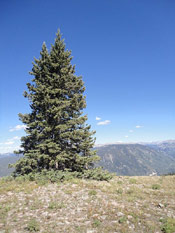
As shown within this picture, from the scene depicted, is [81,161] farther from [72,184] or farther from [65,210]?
[65,210]

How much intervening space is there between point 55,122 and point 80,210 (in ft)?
30.0

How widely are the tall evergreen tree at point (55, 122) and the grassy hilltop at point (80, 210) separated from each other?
333 centimetres

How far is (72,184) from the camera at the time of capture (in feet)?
37.0

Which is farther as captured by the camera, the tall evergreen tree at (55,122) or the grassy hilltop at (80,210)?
the tall evergreen tree at (55,122)

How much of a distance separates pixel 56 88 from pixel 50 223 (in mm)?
12162

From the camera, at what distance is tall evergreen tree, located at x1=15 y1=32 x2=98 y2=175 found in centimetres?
1360

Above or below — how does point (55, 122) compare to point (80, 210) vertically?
above

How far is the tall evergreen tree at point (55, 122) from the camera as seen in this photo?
13.6m

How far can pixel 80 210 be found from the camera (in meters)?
7.38

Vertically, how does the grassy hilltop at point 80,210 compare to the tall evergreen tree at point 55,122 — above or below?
below

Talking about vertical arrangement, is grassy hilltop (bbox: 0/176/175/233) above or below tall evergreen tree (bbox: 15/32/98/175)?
below

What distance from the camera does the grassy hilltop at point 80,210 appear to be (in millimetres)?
5922

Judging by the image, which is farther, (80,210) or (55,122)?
(55,122)

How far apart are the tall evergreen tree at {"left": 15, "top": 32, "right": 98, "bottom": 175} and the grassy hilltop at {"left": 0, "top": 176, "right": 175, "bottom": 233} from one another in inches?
131
